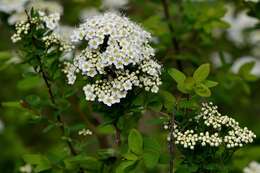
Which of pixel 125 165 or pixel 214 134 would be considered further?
pixel 125 165

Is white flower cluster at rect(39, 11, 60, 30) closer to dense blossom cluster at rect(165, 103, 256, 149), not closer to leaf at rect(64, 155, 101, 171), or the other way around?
leaf at rect(64, 155, 101, 171)

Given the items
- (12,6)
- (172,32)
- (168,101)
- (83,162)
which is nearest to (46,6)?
(12,6)

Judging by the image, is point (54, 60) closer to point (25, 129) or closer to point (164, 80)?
point (164, 80)

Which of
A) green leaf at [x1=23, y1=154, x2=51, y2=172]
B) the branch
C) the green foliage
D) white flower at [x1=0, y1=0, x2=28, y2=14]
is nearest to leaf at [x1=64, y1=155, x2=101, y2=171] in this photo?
green leaf at [x1=23, y1=154, x2=51, y2=172]

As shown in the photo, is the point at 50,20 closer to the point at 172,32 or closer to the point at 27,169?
the point at 27,169

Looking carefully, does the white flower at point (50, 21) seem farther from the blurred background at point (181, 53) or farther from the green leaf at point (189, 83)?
the green leaf at point (189, 83)

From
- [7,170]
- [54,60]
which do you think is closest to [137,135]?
[54,60]
